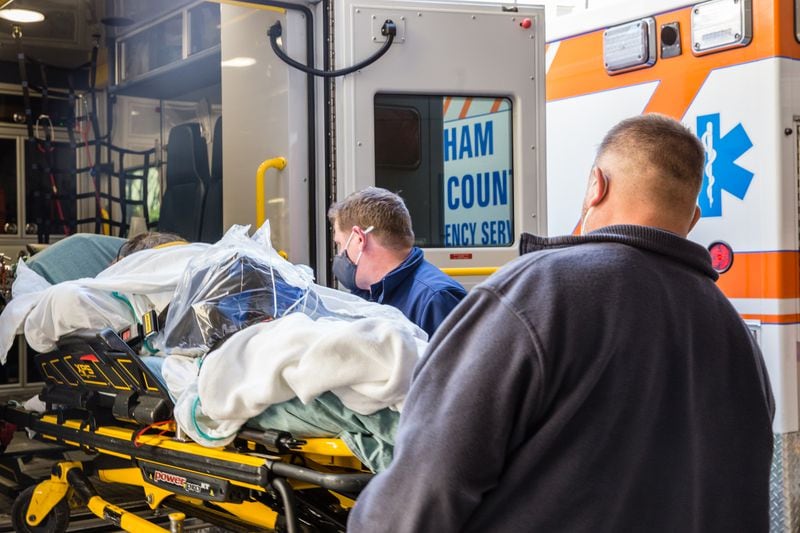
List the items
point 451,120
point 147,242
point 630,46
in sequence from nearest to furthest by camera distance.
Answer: point 147,242, point 451,120, point 630,46

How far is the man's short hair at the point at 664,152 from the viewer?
1.59 meters

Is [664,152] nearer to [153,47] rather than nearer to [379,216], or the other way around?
[379,216]

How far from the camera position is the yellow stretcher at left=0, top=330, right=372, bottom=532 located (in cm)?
262

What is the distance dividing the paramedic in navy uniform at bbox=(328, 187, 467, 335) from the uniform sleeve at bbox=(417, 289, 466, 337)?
4cm

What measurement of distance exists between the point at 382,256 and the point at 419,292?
0.22m

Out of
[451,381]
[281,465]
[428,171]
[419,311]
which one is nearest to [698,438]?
[451,381]

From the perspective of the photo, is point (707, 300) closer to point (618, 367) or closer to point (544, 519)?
point (618, 367)

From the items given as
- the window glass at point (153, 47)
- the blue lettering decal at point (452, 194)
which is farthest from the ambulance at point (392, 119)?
the window glass at point (153, 47)

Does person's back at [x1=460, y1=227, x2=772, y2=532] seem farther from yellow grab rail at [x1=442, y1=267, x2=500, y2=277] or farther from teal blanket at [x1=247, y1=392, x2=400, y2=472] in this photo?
yellow grab rail at [x1=442, y1=267, x2=500, y2=277]

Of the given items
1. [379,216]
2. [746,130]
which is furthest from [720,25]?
[379,216]

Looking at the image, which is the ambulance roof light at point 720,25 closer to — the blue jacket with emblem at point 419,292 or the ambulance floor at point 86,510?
the blue jacket with emblem at point 419,292

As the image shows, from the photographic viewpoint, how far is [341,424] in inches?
99.8

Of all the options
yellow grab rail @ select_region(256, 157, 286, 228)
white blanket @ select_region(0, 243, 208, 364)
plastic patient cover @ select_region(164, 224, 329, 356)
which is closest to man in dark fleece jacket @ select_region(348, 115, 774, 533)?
plastic patient cover @ select_region(164, 224, 329, 356)

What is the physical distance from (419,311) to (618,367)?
209 cm
